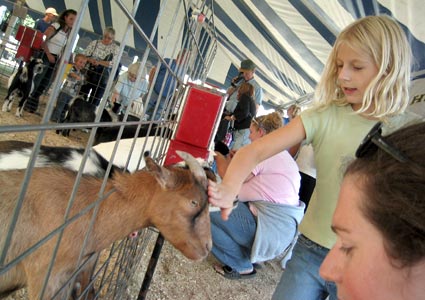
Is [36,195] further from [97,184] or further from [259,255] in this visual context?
[259,255]

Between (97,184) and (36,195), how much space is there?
0.25 m

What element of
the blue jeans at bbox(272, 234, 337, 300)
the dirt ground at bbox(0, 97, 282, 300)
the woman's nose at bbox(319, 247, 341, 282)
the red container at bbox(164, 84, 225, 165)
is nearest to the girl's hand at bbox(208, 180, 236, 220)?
the blue jeans at bbox(272, 234, 337, 300)

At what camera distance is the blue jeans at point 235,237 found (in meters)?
2.84

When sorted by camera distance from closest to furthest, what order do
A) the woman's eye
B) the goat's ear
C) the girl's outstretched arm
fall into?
the woman's eye < the girl's outstretched arm < the goat's ear

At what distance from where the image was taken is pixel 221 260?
9.78 ft

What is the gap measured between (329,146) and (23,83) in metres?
4.16

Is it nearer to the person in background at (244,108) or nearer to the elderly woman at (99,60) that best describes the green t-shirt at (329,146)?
the elderly woman at (99,60)

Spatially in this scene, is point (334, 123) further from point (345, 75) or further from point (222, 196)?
point (222, 196)

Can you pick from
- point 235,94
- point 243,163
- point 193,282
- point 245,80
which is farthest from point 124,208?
point 235,94

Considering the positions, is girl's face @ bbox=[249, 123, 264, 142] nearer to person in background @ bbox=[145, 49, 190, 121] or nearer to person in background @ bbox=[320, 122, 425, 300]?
person in background @ bbox=[145, 49, 190, 121]

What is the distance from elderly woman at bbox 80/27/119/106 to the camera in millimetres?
3467

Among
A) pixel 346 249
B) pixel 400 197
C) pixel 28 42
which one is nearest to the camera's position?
pixel 400 197

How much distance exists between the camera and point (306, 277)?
1404 mm

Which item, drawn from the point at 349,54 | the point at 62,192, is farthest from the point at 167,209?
the point at 349,54
